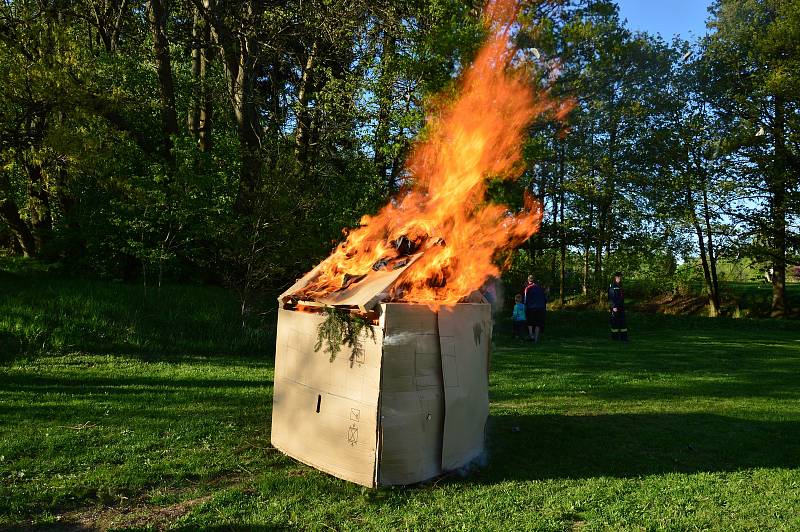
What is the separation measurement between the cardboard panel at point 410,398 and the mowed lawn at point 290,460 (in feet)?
0.60

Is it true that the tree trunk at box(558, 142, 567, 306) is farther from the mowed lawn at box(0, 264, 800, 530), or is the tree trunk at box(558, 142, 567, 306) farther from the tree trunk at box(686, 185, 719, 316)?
the mowed lawn at box(0, 264, 800, 530)

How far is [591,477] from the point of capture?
4879 millimetres

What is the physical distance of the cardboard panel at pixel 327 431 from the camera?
438 centimetres

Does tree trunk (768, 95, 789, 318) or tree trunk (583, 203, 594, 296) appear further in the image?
tree trunk (583, 203, 594, 296)

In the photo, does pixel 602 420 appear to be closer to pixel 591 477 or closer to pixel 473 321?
pixel 591 477

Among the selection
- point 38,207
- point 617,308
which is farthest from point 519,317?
point 38,207

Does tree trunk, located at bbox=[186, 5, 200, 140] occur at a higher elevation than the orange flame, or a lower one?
higher

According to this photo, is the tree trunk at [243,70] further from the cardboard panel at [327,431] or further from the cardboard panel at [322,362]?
the cardboard panel at [327,431]

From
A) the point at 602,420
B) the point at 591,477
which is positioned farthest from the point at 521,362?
the point at 591,477

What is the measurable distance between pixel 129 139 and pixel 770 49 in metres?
25.8

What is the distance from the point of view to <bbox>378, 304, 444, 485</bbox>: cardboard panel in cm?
432

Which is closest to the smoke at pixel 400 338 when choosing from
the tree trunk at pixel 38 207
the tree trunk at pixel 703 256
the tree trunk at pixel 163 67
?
the tree trunk at pixel 38 207

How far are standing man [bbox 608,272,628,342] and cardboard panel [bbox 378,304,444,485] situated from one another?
1271 cm

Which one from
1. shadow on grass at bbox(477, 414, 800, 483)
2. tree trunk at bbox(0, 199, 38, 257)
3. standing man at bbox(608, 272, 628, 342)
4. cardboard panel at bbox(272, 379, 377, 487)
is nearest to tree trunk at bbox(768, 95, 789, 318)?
standing man at bbox(608, 272, 628, 342)
